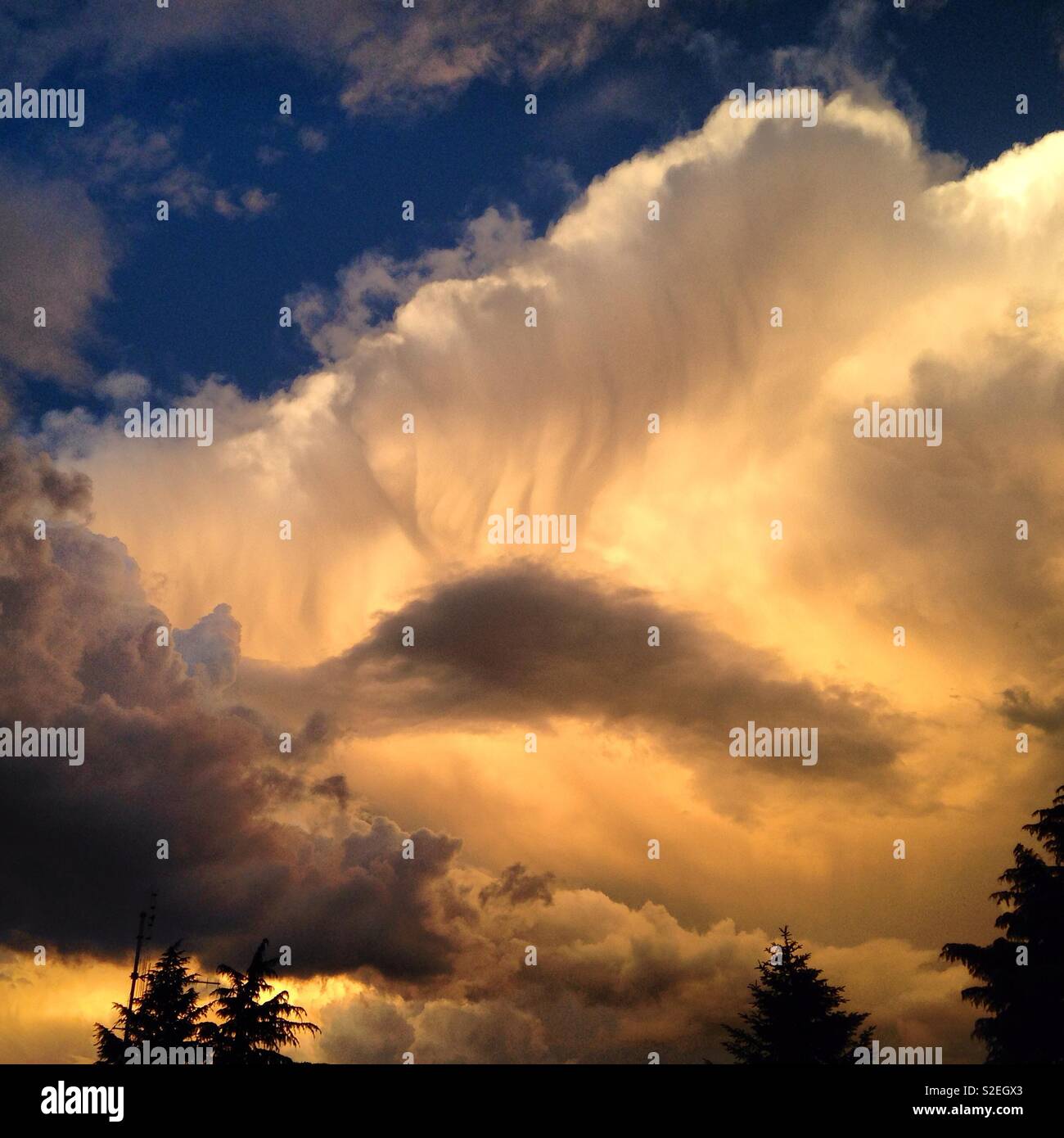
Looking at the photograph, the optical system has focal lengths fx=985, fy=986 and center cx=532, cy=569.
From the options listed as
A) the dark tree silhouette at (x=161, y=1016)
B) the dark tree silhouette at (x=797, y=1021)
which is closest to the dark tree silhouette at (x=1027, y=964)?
the dark tree silhouette at (x=797, y=1021)

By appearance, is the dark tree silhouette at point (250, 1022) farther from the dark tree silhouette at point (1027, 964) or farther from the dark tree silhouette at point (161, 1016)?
the dark tree silhouette at point (1027, 964)

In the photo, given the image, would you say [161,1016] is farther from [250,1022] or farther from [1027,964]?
[1027,964]

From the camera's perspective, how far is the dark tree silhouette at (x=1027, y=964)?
36.6 meters

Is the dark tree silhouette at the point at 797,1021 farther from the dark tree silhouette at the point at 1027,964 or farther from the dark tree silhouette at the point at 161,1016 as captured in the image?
the dark tree silhouette at the point at 161,1016

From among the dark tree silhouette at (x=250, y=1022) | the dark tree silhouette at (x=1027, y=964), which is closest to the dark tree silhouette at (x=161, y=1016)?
the dark tree silhouette at (x=250, y=1022)

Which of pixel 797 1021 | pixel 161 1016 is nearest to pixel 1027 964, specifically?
pixel 797 1021

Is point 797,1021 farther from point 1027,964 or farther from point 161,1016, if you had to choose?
point 161,1016

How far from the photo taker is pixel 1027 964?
3722cm

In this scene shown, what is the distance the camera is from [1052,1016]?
36.4 metres
